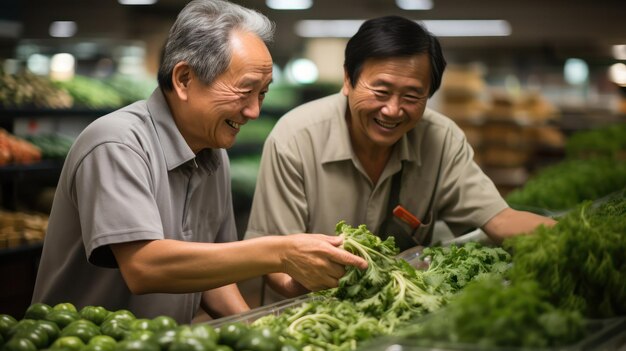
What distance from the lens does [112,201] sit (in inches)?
86.9

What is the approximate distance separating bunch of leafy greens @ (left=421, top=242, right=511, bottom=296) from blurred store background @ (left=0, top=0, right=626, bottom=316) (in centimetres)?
307

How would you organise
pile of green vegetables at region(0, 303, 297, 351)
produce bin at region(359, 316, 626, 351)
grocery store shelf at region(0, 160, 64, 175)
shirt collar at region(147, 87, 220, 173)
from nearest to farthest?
produce bin at region(359, 316, 626, 351) → pile of green vegetables at region(0, 303, 297, 351) → shirt collar at region(147, 87, 220, 173) → grocery store shelf at region(0, 160, 64, 175)

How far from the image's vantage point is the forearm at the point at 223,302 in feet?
9.31

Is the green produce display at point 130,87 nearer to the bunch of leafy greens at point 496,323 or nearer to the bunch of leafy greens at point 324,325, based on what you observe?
the bunch of leafy greens at point 324,325

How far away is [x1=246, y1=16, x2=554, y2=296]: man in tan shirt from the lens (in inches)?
115

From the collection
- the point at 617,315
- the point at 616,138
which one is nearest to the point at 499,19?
the point at 616,138

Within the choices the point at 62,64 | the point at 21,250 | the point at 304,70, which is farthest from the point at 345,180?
the point at 304,70

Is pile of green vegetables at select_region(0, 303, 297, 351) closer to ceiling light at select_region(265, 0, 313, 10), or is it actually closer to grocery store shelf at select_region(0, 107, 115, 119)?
grocery store shelf at select_region(0, 107, 115, 119)

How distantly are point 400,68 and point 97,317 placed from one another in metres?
1.53

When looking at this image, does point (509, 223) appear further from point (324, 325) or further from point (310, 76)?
point (310, 76)

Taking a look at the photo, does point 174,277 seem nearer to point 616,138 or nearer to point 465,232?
point 465,232

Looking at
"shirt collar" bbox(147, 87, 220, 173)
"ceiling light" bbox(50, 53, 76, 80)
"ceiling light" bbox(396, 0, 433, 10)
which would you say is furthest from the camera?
"ceiling light" bbox(396, 0, 433, 10)

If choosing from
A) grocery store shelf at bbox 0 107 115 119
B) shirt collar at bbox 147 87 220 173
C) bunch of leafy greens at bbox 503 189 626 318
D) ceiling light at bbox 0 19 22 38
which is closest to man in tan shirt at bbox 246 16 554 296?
shirt collar at bbox 147 87 220 173

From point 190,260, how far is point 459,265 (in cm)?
95
